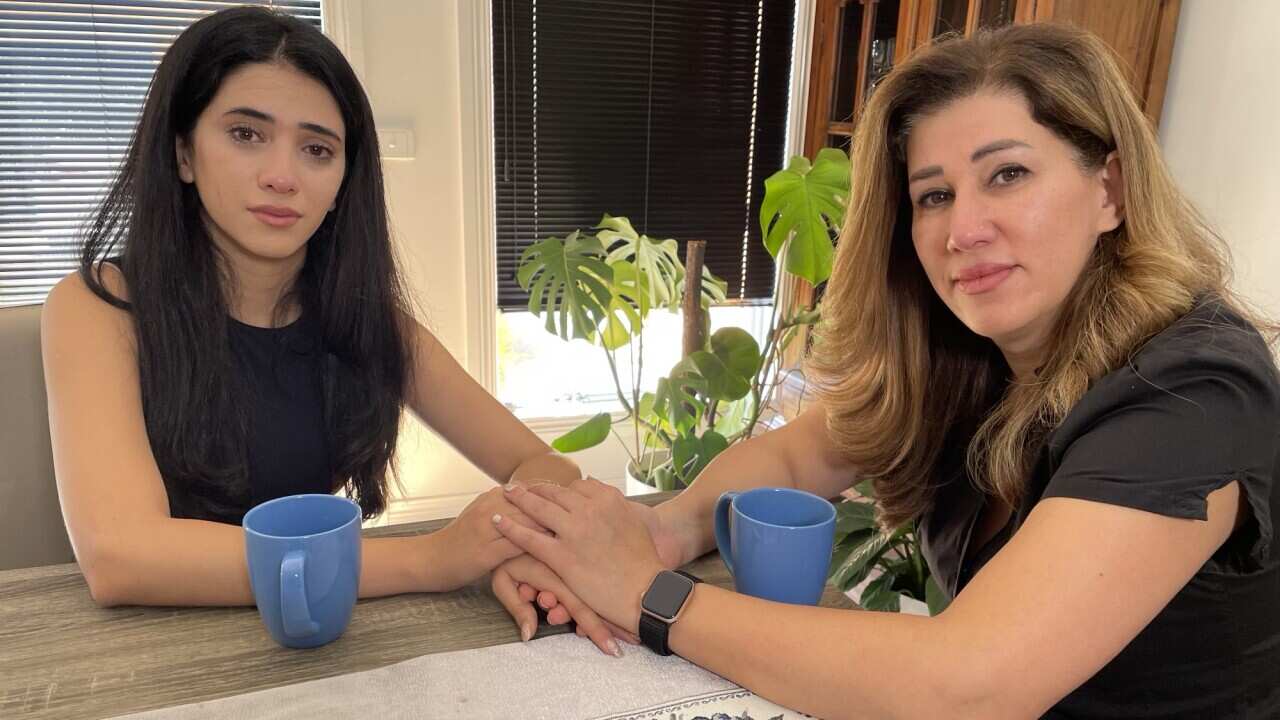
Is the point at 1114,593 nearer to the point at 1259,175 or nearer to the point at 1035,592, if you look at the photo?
the point at 1035,592

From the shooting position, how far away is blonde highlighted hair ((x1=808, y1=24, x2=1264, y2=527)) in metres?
0.85

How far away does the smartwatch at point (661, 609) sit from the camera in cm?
77

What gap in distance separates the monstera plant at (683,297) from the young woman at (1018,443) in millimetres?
749

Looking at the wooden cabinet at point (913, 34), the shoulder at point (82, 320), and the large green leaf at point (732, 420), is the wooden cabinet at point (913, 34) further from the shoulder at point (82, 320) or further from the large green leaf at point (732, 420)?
the shoulder at point (82, 320)

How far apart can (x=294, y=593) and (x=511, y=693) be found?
19 centimetres

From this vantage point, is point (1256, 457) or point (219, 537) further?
point (219, 537)

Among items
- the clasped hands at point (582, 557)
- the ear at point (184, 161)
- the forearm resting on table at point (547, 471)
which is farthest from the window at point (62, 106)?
the clasped hands at point (582, 557)

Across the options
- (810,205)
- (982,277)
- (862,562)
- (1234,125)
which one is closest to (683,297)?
(810,205)

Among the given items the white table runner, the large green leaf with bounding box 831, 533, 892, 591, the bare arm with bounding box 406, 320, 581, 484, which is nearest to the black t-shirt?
the white table runner

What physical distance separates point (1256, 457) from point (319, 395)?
111 cm

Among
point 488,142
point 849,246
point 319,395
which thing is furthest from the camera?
point 488,142

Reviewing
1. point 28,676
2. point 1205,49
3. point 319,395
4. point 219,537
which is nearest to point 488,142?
point 319,395

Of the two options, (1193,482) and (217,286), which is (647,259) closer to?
(217,286)

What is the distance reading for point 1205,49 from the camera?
1.87 m
